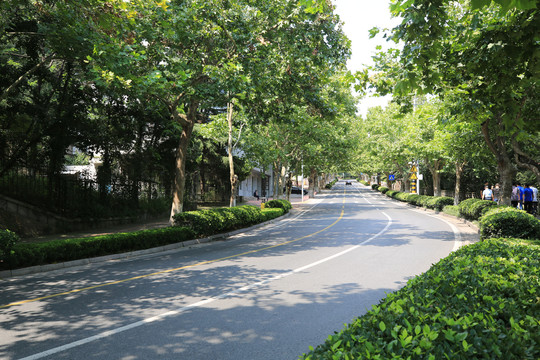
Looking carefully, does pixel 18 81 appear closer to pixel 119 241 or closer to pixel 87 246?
pixel 87 246

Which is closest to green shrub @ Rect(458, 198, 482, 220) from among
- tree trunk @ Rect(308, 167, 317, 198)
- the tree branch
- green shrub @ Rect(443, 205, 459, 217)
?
green shrub @ Rect(443, 205, 459, 217)

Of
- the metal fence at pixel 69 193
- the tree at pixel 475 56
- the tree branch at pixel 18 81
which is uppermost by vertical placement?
the tree branch at pixel 18 81

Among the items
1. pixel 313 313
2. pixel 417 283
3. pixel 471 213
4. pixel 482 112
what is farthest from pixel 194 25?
pixel 471 213

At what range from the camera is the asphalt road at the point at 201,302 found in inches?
172

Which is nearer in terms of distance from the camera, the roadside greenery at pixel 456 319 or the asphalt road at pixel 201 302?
the roadside greenery at pixel 456 319

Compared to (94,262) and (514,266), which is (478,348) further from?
(94,262)

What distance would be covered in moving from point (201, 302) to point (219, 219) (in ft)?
31.4

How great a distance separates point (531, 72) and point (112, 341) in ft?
24.8

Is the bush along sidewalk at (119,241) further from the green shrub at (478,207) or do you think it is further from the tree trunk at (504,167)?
the tree trunk at (504,167)

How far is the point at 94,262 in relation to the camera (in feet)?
33.6

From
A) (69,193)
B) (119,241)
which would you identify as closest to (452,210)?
(119,241)

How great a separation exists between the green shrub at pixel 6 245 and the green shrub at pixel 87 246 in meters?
0.10

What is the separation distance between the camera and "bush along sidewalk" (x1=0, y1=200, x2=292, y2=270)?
8.69 metres

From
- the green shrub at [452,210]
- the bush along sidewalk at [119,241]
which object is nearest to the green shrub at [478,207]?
the green shrub at [452,210]
